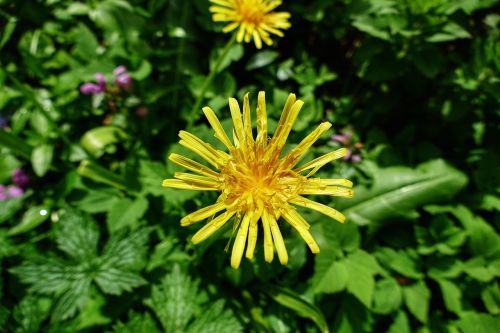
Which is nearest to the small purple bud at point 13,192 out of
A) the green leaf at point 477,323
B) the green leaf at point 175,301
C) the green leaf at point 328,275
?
the green leaf at point 175,301

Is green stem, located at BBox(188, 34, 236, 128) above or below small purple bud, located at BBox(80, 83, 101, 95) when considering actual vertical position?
above

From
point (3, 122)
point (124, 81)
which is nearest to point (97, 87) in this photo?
point (124, 81)

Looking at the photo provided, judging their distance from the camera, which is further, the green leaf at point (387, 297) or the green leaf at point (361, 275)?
the green leaf at point (387, 297)

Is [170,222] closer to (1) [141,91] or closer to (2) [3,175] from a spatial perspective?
(1) [141,91]

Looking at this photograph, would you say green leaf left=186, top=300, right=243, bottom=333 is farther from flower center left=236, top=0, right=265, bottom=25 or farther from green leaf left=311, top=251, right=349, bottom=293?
flower center left=236, top=0, right=265, bottom=25

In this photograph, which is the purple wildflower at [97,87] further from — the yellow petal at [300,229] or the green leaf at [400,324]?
the green leaf at [400,324]

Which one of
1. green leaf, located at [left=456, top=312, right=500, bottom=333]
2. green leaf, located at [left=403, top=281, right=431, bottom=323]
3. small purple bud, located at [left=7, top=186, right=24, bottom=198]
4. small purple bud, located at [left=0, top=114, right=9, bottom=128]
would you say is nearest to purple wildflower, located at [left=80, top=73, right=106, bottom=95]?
small purple bud, located at [left=0, top=114, right=9, bottom=128]

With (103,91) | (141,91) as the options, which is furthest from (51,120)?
(141,91)

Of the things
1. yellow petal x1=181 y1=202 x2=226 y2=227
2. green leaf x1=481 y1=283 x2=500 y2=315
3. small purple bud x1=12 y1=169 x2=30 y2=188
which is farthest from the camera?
small purple bud x1=12 y1=169 x2=30 y2=188
